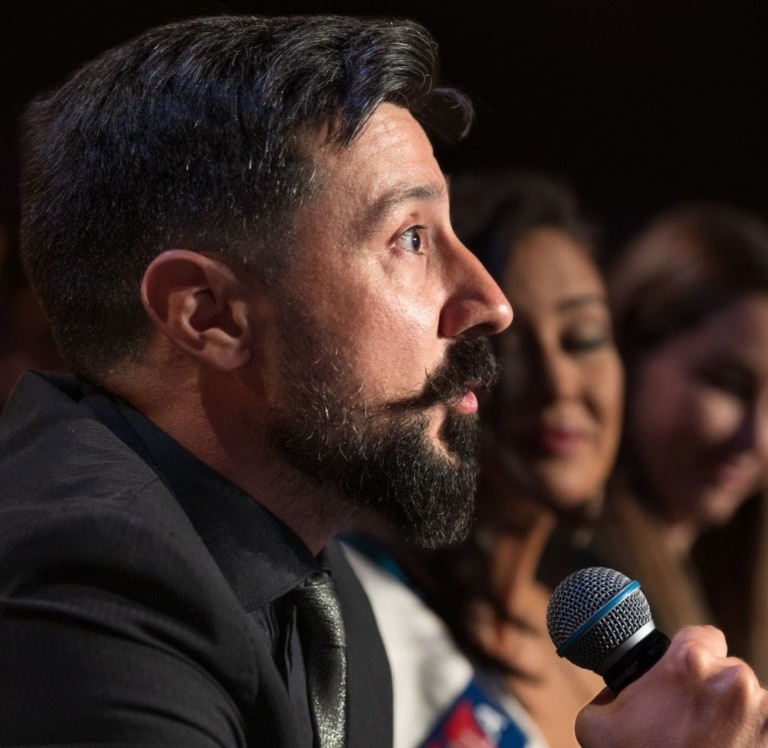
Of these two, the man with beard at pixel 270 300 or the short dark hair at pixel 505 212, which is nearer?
the man with beard at pixel 270 300

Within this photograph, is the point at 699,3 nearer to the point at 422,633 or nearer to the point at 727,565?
the point at 727,565

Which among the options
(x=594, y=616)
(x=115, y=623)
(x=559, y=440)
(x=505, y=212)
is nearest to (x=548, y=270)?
(x=505, y=212)

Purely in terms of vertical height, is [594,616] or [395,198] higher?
[395,198]

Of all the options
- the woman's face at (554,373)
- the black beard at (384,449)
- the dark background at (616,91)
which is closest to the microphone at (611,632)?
the black beard at (384,449)

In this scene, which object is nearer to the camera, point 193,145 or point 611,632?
point 611,632

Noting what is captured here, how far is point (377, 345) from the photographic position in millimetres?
1326

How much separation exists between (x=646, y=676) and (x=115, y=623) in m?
0.50

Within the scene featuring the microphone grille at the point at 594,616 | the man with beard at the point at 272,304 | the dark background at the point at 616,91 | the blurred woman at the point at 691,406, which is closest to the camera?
the microphone grille at the point at 594,616

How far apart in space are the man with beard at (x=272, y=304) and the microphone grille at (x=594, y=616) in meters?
0.22

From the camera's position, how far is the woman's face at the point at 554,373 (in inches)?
89.7

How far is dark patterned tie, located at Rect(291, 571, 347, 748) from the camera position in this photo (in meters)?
1.34

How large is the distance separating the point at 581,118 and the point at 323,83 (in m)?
2.23

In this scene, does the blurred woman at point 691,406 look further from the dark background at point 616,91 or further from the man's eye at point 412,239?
the man's eye at point 412,239

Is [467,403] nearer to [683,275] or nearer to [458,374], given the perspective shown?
[458,374]
